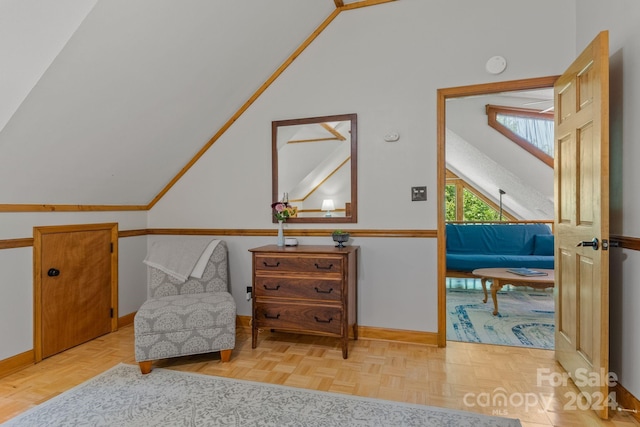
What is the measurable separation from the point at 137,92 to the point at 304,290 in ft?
5.90

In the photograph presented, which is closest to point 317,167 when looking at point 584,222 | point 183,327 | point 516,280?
point 183,327

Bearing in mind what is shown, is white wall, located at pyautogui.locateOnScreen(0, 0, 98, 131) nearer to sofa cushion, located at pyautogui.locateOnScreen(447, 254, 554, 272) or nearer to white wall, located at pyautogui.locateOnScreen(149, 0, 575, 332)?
white wall, located at pyautogui.locateOnScreen(149, 0, 575, 332)

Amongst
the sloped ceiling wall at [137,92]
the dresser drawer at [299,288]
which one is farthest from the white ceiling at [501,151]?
the dresser drawer at [299,288]

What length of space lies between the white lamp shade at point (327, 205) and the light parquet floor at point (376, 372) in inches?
43.5

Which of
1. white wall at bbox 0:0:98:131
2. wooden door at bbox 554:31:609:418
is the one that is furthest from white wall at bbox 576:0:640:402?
white wall at bbox 0:0:98:131

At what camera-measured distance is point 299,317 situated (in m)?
2.61

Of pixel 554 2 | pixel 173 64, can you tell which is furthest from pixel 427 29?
pixel 173 64

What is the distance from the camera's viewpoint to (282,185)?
317cm

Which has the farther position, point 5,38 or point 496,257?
point 496,257

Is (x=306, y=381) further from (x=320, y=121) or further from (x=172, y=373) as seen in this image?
(x=320, y=121)

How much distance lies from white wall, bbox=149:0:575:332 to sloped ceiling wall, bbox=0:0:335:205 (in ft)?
1.25

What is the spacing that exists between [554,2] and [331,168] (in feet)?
6.68

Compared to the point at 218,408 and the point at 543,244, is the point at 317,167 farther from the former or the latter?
the point at 543,244

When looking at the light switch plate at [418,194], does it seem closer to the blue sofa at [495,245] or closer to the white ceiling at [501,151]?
the white ceiling at [501,151]
